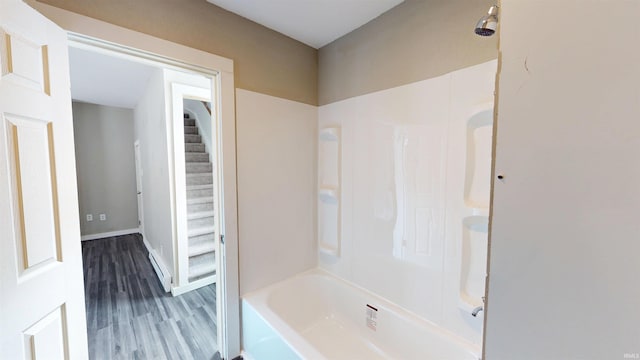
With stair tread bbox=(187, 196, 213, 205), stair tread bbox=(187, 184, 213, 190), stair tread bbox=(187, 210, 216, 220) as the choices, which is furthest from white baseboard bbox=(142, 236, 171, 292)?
stair tread bbox=(187, 184, 213, 190)

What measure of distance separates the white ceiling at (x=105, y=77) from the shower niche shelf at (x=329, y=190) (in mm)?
2364

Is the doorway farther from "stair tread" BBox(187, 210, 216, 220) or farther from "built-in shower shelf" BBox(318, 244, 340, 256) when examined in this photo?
"built-in shower shelf" BBox(318, 244, 340, 256)

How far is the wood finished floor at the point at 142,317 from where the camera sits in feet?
6.23

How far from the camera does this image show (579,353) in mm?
334

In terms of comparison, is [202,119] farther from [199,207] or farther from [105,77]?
[199,207]

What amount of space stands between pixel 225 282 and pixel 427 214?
4.84 feet

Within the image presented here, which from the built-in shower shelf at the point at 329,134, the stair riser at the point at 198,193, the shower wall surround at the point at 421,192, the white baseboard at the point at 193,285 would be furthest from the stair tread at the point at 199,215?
the shower wall surround at the point at 421,192

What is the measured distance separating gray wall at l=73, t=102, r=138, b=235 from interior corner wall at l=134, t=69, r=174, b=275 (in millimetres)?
1310

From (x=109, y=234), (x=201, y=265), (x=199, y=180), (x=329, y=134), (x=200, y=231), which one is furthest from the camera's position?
(x=109, y=234)

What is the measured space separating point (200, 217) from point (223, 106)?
2.16 meters

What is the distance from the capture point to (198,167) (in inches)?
152

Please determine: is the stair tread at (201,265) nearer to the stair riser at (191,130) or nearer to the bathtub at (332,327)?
the bathtub at (332,327)

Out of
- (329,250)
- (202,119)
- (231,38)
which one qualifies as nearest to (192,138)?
(202,119)

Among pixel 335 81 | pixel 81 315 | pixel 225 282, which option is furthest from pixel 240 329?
pixel 335 81
